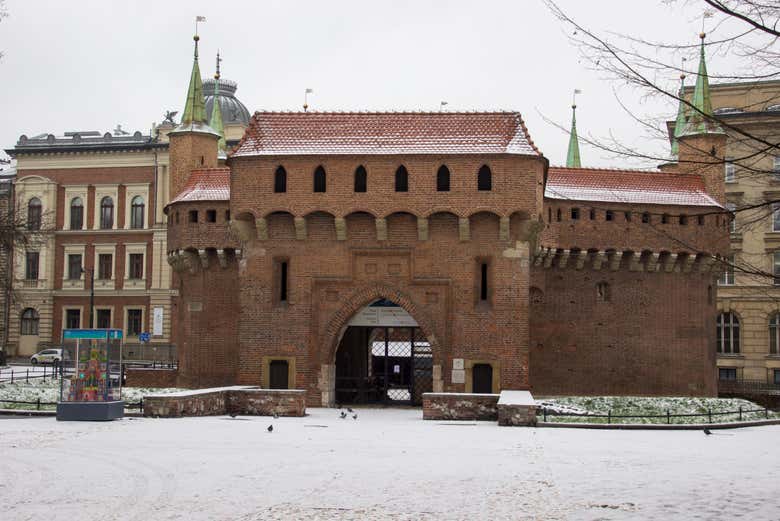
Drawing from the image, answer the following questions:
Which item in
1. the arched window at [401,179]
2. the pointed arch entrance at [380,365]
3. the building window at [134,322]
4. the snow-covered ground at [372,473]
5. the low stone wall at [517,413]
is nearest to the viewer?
the snow-covered ground at [372,473]

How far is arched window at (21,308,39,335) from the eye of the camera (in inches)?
2514

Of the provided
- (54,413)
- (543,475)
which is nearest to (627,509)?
(543,475)

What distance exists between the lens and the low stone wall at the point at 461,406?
85.1 feet

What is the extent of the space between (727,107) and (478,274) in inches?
1181

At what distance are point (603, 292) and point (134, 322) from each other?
34.7 m

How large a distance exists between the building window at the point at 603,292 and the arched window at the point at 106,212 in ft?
120

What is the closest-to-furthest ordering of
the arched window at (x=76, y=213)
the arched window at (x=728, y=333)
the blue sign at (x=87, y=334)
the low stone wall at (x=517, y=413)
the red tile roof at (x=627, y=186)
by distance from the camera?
1. the blue sign at (x=87, y=334)
2. the low stone wall at (x=517, y=413)
3. the red tile roof at (x=627, y=186)
4. the arched window at (x=728, y=333)
5. the arched window at (x=76, y=213)

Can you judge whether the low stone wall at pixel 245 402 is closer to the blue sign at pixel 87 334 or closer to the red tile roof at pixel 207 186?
the blue sign at pixel 87 334

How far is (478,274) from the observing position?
30.9 meters

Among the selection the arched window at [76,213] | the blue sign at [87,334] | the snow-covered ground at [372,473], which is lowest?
the snow-covered ground at [372,473]

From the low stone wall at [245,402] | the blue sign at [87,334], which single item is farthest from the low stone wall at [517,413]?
the blue sign at [87,334]

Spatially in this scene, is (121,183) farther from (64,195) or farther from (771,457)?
(771,457)

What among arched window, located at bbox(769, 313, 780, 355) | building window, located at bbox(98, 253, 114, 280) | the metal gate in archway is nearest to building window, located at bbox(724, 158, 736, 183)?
arched window, located at bbox(769, 313, 780, 355)

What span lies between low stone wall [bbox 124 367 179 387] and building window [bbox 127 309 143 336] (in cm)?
2393
